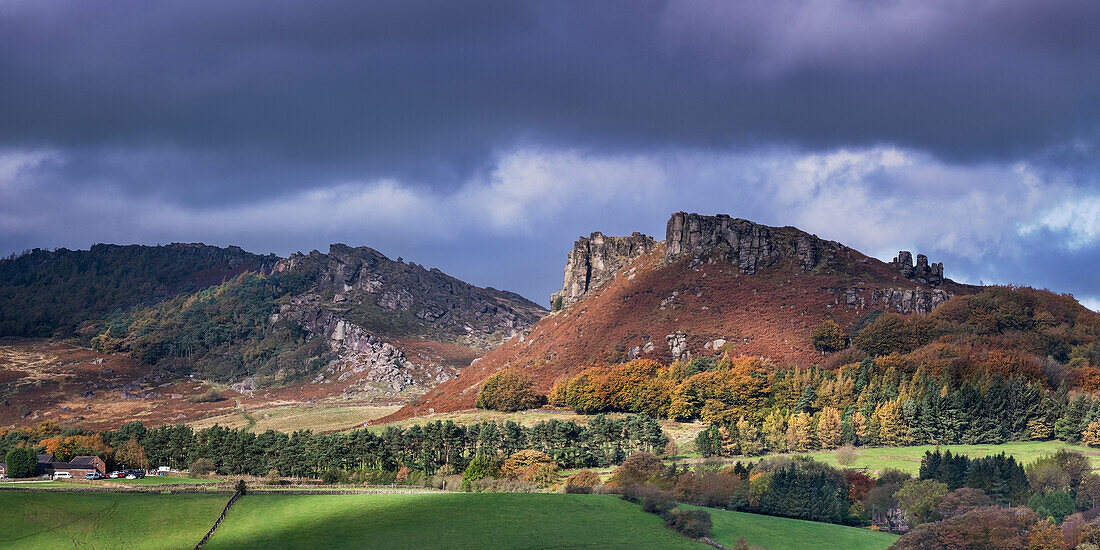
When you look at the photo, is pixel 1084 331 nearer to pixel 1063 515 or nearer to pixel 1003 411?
pixel 1003 411

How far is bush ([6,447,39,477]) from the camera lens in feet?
445

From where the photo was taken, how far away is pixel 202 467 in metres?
140

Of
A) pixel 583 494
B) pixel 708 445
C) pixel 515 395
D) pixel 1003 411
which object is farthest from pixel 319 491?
pixel 1003 411

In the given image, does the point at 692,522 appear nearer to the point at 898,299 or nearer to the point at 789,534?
the point at 789,534

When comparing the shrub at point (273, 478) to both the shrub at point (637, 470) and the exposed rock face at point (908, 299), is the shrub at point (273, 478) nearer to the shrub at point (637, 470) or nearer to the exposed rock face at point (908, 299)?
the shrub at point (637, 470)

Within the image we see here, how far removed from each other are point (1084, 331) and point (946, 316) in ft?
79.4

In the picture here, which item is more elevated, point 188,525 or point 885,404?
point 885,404

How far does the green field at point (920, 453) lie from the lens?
12512cm

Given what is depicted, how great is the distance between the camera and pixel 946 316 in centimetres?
17675

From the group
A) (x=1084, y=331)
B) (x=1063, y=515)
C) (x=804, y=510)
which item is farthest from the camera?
(x=1084, y=331)

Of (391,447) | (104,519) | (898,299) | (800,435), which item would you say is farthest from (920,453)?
(104,519)

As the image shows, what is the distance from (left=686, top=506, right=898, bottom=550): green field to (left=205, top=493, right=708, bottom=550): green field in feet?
20.1

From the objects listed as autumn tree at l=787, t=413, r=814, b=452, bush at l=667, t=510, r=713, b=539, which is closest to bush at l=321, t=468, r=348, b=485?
bush at l=667, t=510, r=713, b=539

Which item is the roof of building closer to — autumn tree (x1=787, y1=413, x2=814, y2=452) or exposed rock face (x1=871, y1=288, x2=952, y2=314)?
autumn tree (x1=787, y1=413, x2=814, y2=452)
